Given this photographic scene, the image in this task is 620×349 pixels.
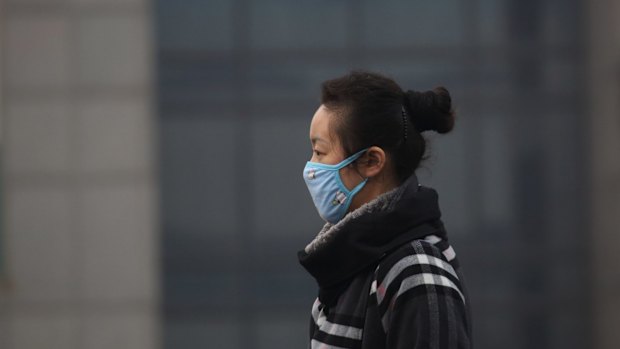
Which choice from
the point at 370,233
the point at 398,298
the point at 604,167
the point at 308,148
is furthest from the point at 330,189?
the point at 604,167

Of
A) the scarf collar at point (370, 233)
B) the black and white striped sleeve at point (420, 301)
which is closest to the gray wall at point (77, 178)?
the scarf collar at point (370, 233)

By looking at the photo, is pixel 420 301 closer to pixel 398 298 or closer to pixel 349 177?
pixel 398 298

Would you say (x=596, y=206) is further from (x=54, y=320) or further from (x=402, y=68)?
(x=54, y=320)

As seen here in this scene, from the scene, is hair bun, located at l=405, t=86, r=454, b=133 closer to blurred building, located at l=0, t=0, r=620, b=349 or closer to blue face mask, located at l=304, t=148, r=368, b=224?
blue face mask, located at l=304, t=148, r=368, b=224

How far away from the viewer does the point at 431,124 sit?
2281 mm

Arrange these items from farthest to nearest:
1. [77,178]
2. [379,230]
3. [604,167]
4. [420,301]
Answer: [604,167], [77,178], [379,230], [420,301]

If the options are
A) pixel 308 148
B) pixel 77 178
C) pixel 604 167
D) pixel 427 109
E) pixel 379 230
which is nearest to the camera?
pixel 379 230

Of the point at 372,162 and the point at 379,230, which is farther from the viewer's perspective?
the point at 372,162

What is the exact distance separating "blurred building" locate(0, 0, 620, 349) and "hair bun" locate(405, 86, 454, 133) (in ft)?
18.2

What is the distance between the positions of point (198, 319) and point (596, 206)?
2.97 m

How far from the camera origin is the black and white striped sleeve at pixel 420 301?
6.61ft

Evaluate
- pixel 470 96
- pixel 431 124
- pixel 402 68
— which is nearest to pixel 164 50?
pixel 402 68

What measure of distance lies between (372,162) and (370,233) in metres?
0.17

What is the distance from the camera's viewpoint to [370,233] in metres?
2.15
